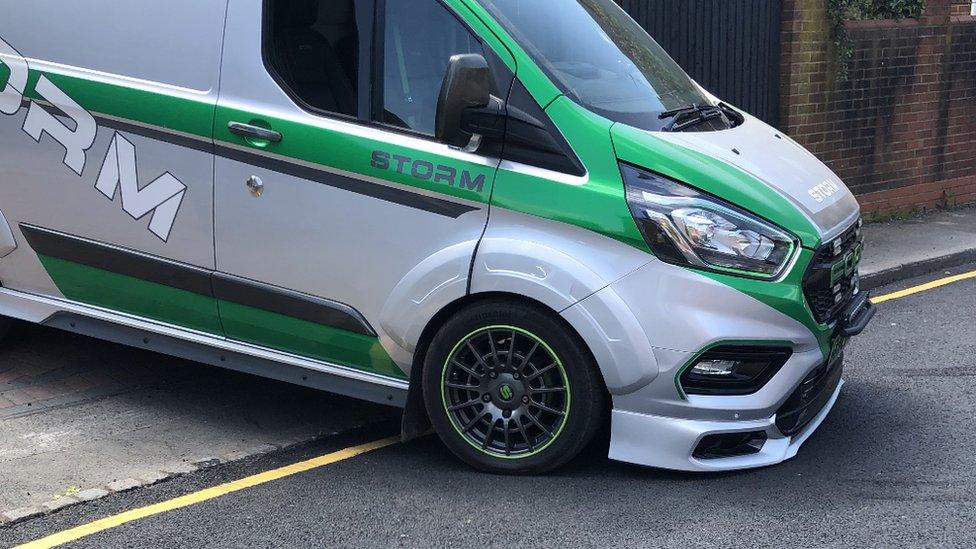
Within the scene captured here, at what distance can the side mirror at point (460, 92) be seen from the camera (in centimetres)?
443

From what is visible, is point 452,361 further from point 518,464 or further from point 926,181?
point 926,181

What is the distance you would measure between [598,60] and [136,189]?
2050mm

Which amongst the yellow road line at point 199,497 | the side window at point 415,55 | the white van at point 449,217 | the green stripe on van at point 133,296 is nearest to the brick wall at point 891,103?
the white van at point 449,217

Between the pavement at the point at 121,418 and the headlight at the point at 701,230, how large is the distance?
5.62ft

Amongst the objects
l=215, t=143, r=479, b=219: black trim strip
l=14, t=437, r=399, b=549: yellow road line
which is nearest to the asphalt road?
l=14, t=437, r=399, b=549: yellow road line

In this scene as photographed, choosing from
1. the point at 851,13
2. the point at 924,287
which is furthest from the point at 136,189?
the point at 851,13

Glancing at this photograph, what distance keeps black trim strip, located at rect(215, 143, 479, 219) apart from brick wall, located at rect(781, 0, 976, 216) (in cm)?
621

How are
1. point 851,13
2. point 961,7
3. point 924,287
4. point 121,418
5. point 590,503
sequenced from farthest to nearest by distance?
1. point 961,7
2. point 851,13
3. point 924,287
4. point 121,418
5. point 590,503

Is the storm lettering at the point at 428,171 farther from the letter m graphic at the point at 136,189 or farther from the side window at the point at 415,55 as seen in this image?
the letter m graphic at the point at 136,189

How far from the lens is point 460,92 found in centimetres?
447

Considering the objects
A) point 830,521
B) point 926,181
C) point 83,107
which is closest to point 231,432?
point 83,107

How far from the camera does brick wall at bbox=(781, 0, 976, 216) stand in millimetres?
10266

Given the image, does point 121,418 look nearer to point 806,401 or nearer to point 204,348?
point 204,348

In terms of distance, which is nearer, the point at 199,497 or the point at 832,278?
the point at 199,497
